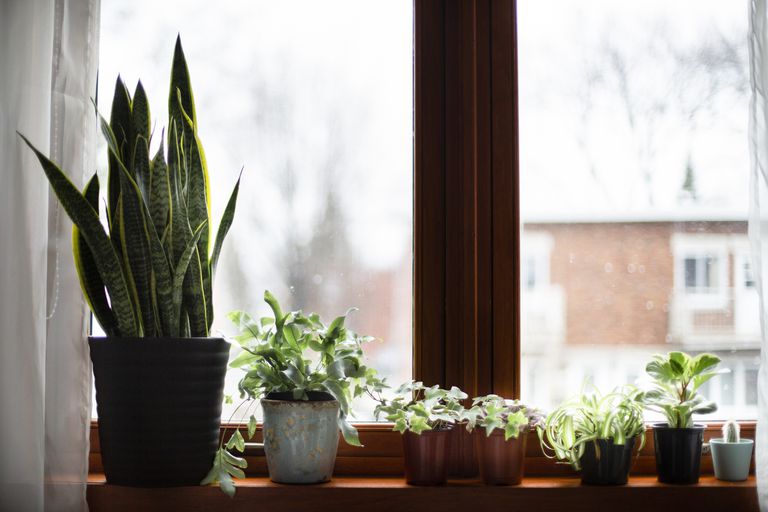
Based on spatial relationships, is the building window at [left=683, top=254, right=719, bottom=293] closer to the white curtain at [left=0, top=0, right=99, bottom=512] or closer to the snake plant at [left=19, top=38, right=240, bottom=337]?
the snake plant at [left=19, top=38, right=240, bottom=337]

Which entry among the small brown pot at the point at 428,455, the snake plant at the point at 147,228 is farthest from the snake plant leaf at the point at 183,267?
the small brown pot at the point at 428,455

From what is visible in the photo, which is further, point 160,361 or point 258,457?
point 258,457

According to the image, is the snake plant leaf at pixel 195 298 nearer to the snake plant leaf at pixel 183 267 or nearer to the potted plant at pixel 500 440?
the snake plant leaf at pixel 183 267

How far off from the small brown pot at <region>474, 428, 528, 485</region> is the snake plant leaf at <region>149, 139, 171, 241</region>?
28.5 inches

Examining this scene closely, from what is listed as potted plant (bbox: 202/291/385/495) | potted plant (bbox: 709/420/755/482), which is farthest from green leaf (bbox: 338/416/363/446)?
potted plant (bbox: 709/420/755/482)

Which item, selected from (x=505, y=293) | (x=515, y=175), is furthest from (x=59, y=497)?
(x=515, y=175)

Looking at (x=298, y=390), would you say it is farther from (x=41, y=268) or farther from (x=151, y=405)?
(x=41, y=268)

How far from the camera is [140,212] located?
1.47 m

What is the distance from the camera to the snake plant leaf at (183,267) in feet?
4.74

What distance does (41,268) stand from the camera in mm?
1456

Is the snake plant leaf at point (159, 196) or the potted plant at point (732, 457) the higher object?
the snake plant leaf at point (159, 196)

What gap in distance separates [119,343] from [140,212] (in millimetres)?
236

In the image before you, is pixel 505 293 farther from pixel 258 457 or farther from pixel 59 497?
pixel 59 497

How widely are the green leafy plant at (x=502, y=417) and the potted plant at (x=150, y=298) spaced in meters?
0.48
